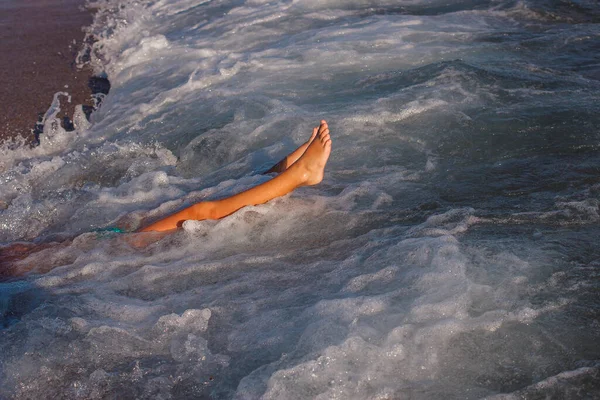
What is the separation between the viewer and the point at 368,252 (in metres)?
3.05

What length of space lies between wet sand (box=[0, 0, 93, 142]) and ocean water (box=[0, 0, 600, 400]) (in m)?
0.35

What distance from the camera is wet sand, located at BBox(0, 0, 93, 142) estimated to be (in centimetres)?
621

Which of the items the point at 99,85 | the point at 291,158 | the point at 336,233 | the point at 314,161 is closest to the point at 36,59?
the point at 99,85

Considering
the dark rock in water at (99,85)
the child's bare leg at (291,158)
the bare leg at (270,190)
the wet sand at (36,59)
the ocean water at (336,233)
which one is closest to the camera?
the ocean water at (336,233)

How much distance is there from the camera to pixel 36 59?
310 inches

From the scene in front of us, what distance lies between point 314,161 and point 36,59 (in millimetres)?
5753

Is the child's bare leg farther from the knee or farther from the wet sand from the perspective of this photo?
the wet sand

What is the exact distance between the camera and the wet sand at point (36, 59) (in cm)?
621

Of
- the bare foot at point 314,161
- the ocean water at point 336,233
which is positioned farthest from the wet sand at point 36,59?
the bare foot at point 314,161

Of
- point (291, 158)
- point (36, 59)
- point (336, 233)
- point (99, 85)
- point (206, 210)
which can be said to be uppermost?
point (36, 59)

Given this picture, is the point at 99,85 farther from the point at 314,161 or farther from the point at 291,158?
the point at 314,161

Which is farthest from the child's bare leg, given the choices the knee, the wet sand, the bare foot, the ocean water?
the wet sand

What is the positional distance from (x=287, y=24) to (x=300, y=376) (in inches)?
242

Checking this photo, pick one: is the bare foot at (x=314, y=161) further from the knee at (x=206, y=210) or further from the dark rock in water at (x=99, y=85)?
the dark rock in water at (x=99, y=85)
